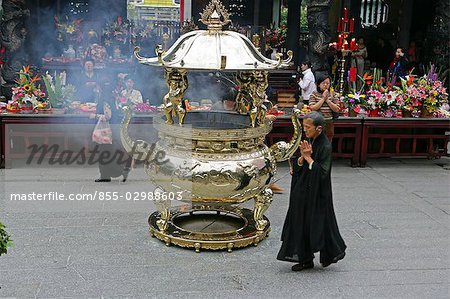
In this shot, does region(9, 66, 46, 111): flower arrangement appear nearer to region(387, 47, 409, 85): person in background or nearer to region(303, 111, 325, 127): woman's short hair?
region(303, 111, 325, 127): woman's short hair

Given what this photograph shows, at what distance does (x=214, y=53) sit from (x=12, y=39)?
8.29 meters

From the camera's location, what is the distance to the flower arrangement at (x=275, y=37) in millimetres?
16016

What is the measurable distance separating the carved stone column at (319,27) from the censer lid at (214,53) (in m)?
7.38

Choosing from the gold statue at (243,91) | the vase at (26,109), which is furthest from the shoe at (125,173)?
the gold statue at (243,91)

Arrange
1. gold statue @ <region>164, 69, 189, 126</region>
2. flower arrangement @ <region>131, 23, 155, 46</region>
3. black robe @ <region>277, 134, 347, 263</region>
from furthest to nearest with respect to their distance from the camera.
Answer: flower arrangement @ <region>131, 23, 155, 46</region> → gold statue @ <region>164, 69, 189, 126</region> → black robe @ <region>277, 134, 347, 263</region>

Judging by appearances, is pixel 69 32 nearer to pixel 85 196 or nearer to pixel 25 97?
pixel 25 97

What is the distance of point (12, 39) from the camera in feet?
41.2

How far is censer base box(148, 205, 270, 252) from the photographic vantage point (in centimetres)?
569

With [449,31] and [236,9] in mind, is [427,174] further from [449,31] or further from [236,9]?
[236,9]

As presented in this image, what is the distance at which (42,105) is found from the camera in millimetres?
8820

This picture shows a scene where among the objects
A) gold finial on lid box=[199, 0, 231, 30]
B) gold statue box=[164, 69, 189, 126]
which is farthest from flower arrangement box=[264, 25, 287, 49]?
gold statue box=[164, 69, 189, 126]

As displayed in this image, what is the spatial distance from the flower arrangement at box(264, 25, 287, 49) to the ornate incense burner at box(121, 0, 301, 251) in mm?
10028

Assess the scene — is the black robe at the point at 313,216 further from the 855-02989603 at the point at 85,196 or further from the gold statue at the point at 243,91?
the 855-02989603 at the point at 85,196

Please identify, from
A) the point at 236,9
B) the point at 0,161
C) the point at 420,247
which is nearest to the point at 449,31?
the point at 236,9
